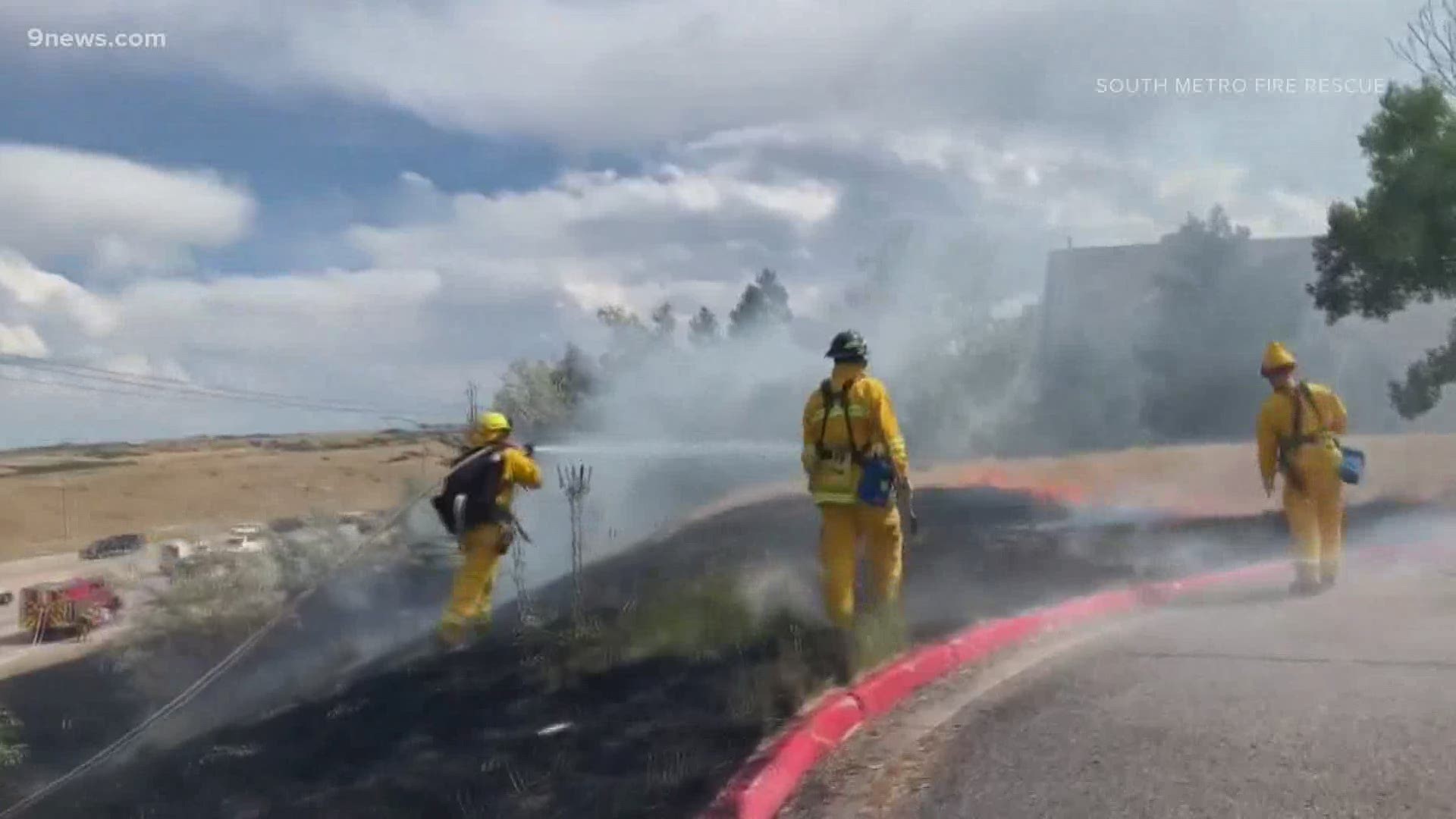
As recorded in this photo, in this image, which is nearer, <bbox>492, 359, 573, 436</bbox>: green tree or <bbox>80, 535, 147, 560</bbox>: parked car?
<bbox>492, 359, 573, 436</bbox>: green tree

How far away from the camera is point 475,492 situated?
29.2ft

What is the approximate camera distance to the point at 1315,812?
4.39 m

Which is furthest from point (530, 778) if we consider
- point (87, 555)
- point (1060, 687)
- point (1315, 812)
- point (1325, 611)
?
point (87, 555)

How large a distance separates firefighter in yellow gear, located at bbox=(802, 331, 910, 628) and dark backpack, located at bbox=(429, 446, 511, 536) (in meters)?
2.50

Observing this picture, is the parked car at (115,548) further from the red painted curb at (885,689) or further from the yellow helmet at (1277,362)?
the yellow helmet at (1277,362)

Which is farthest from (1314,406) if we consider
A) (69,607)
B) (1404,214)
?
(69,607)

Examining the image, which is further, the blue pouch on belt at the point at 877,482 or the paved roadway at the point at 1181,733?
the blue pouch on belt at the point at 877,482

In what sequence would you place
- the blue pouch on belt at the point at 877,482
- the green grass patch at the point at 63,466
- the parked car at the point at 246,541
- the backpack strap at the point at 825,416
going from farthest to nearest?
the green grass patch at the point at 63,466, the parked car at the point at 246,541, the backpack strap at the point at 825,416, the blue pouch on belt at the point at 877,482

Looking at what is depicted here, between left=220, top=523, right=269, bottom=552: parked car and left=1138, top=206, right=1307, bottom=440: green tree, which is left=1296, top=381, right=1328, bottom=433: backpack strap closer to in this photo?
left=220, top=523, right=269, bottom=552: parked car

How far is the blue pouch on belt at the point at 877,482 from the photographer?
22.9ft

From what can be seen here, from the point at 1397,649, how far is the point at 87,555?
120 ft

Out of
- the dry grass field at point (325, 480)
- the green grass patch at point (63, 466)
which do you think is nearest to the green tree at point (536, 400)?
the dry grass field at point (325, 480)

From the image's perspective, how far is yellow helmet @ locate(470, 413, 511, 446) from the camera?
8.90 meters

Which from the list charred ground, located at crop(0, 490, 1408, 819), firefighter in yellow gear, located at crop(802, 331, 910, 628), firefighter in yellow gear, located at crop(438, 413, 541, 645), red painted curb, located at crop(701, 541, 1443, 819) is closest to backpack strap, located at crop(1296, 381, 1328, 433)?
red painted curb, located at crop(701, 541, 1443, 819)
